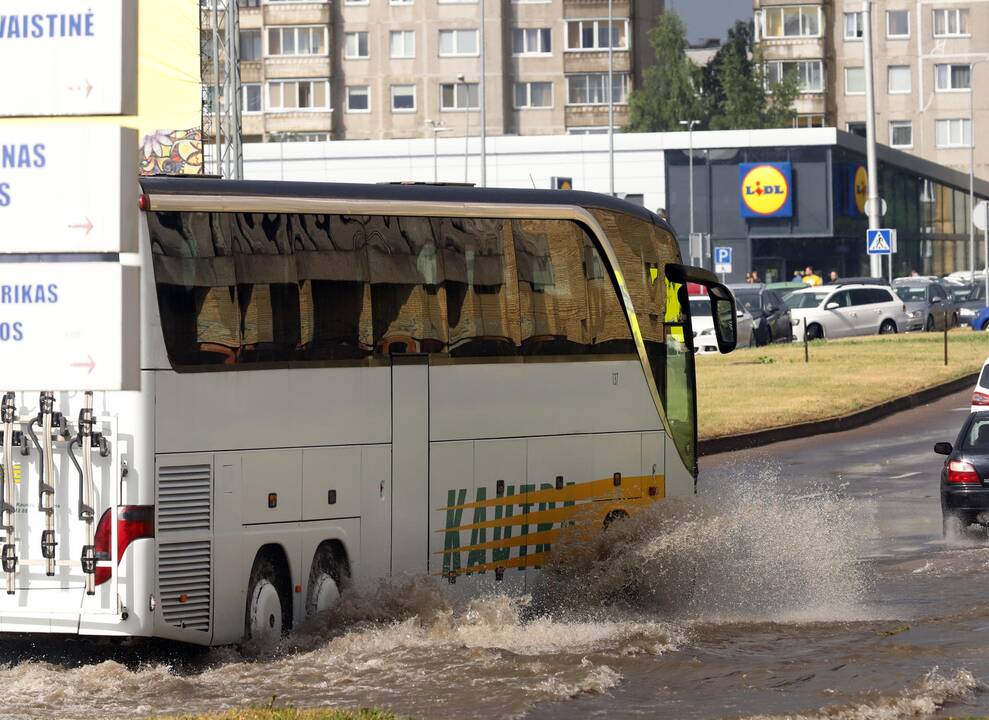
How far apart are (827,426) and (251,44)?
261 ft

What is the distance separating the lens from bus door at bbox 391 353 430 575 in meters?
12.7

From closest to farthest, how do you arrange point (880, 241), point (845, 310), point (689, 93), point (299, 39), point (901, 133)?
point (880, 241), point (845, 310), point (299, 39), point (689, 93), point (901, 133)

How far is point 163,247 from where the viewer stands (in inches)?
439

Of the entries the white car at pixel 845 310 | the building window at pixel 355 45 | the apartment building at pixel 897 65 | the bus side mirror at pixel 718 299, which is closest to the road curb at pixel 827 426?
the bus side mirror at pixel 718 299

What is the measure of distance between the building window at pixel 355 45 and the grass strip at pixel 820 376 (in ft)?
189

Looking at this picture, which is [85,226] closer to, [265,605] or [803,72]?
[265,605]

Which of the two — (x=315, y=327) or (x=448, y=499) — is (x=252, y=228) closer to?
(x=315, y=327)

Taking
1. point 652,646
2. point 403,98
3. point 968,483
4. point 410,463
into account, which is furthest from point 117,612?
point 403,98

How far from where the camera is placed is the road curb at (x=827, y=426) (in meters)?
27.2

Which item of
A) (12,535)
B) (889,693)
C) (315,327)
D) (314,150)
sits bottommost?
(889,693)

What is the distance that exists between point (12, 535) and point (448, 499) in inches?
127

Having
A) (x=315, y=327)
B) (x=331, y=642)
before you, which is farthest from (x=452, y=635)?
(x=315, y=327)

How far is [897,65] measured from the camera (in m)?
114

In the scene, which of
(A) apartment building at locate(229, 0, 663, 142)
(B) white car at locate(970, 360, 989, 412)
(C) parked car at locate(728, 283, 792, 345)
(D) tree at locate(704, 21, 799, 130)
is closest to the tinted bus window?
(B) white car at locate(970, 360, 989, 412)
